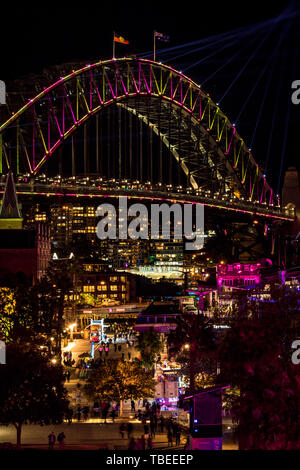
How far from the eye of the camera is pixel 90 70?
293 ft

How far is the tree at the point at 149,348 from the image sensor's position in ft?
178

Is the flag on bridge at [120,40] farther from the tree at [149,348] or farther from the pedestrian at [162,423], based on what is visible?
the pedestrian at [162,423]

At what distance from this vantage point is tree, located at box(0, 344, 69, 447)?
105ft

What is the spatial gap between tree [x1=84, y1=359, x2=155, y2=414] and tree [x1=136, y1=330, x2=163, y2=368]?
1277 cm

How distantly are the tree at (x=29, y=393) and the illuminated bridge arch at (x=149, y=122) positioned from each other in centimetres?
4513

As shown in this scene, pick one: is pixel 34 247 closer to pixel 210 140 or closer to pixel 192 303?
pixel 192 303

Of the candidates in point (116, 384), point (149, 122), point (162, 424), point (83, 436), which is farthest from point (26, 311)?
point (149, 122)

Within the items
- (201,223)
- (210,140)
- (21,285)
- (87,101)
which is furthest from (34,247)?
(210,140)

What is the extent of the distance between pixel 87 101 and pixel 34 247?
1162 inches

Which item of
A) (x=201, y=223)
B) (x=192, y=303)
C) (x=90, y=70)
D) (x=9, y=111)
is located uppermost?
(x=90, y=70)

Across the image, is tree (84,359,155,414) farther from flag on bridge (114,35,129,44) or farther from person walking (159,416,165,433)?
flag on bridge (114,35,129,44)

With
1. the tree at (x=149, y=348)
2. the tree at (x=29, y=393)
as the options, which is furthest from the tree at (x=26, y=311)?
the tree at (x=29, y=393)
